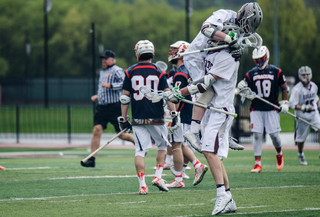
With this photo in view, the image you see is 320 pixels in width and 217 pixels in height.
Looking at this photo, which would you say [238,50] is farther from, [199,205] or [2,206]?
[2,206]

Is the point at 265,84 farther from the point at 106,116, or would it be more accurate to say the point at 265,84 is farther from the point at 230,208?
the point at 230,208

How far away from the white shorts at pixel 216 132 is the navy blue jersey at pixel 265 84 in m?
4.07

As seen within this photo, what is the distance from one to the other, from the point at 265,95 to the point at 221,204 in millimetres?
4808

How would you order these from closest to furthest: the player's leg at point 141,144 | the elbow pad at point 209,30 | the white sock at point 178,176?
the elbow pad at point 209,30 < the player's leg at point 141,144 < the white sock at point 178,176

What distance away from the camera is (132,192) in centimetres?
742

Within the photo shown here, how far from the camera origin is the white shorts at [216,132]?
5.97 m

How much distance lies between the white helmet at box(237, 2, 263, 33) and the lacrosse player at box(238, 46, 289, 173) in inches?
152

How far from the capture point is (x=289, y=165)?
1119cm

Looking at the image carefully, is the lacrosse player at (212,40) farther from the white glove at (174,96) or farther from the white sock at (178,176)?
the white sock at (178,176)

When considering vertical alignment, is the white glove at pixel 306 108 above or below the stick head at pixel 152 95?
below

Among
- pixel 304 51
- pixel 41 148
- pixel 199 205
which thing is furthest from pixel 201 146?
Answer: pixel 304 51

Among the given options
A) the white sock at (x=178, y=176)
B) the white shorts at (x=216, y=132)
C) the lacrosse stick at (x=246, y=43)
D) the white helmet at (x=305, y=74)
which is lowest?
the white sock at (x=178, y=176)

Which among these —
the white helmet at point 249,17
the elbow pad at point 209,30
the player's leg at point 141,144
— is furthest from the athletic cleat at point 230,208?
the white helmet at point 249,17

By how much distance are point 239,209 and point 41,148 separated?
460 inches
